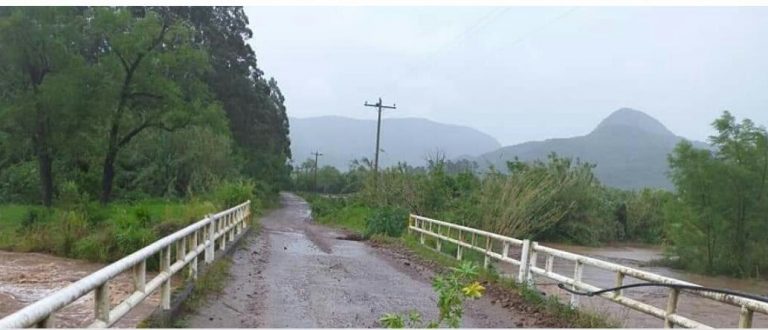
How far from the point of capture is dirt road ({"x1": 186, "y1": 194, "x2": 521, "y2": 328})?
313 inches

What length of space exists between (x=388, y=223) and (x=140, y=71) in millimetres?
16439

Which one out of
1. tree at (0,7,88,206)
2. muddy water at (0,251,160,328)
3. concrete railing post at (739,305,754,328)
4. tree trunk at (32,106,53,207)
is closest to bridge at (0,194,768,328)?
concrete railing post at (739,305,754,328)

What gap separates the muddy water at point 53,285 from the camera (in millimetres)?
7980

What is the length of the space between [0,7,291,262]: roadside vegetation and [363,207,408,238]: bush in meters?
5.57

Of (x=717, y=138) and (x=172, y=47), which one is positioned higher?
(x=172, y=47)

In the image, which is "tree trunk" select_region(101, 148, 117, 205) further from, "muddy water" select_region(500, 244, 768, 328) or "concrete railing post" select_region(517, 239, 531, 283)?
"concrete railing post" select_region(517, 239, 531, 283)

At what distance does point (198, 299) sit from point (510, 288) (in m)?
4.80

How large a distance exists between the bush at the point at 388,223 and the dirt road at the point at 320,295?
732 centimetres

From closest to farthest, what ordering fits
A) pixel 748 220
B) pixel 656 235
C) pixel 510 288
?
pixel 510 288 < pixel 748 220 < pixel 656 235

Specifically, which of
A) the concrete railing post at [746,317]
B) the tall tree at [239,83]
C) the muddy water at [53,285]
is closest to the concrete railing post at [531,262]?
the concrete railing post at [746,317]

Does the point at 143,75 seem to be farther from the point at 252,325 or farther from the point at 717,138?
the point at 252,325

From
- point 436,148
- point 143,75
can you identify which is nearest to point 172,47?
point 143,75

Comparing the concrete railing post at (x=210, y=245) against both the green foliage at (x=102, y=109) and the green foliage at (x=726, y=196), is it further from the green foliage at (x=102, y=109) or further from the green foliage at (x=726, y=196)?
the green foliage at (x=726, y=196)

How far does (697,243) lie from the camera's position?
29.0 metres
